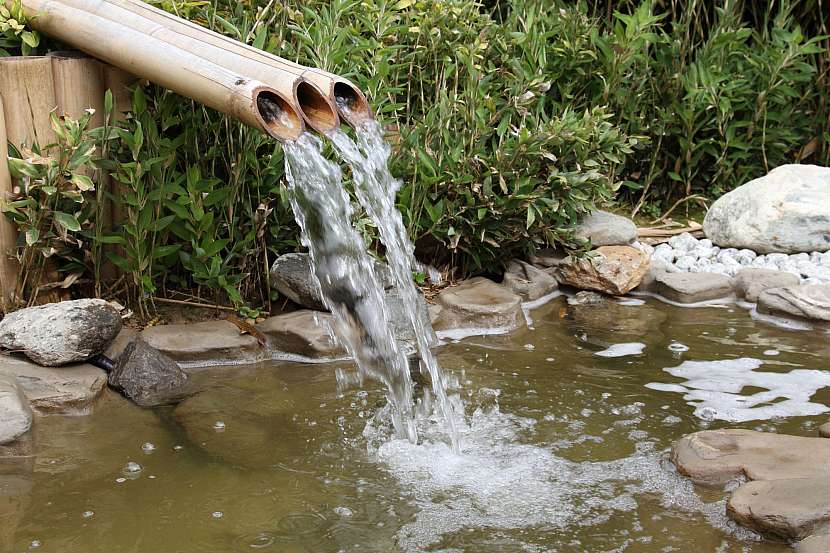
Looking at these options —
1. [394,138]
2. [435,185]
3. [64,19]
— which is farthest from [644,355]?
[64,19]

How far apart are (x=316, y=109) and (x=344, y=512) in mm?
1568

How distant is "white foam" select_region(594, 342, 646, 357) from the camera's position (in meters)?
5.00

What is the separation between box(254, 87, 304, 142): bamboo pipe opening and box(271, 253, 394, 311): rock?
1.26 m

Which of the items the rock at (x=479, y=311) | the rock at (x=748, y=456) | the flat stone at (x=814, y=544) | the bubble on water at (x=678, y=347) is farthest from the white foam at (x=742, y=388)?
the flat stone at (x=814, y=544)

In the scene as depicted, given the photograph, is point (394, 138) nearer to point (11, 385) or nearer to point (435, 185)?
point (435, 185)

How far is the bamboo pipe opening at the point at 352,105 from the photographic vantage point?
396 cm

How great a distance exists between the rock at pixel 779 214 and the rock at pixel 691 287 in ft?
2.11

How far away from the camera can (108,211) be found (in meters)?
4.86

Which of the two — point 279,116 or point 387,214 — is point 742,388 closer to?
point 387,214

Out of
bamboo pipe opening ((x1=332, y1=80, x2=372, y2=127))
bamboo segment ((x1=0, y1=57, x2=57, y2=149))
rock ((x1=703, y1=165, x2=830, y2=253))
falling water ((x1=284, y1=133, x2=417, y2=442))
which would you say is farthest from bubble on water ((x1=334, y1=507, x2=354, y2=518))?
rock ((x1=703, y1=165, x2=830, y2=253))

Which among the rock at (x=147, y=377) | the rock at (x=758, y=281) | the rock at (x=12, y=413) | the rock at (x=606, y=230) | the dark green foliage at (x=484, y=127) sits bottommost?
the rock at (x=147, y=377)

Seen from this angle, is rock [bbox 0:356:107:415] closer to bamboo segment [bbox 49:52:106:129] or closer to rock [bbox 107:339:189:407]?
rock [bbox 107:339:189:407]

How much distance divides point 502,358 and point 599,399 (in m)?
0.68

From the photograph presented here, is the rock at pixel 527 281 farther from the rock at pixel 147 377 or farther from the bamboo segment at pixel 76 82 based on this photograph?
the bamboo segment at pixel 76 82
